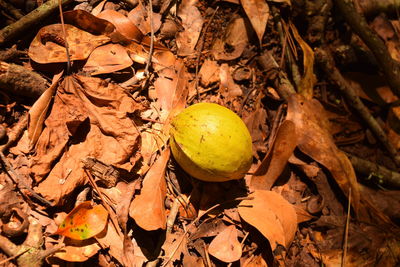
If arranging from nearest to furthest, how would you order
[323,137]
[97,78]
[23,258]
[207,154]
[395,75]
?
[23,258] → [207,154] → [97,78] → [323,137] → [395,75]

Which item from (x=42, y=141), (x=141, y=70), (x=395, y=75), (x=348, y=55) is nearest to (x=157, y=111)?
(x=141, y=70)

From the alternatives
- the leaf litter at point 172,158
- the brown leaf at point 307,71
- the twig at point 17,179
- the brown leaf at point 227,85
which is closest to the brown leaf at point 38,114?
the leaf litter at point 172,158

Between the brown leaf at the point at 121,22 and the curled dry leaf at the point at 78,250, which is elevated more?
the brown leaf at the point at 121,22

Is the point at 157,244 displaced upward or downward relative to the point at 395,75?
downward

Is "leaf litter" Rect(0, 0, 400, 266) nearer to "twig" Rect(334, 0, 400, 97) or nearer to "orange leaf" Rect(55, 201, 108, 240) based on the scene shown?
"orange leaf" Rect(55, 201, 108, 240)

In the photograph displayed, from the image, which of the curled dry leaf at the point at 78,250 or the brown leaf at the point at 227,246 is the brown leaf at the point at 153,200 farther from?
the brown leaf at the point at 227,246

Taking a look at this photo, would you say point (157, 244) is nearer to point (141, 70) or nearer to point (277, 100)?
point (141, 70)

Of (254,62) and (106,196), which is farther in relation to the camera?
(254,62)

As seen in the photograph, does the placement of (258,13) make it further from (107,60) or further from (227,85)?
(107,60)
